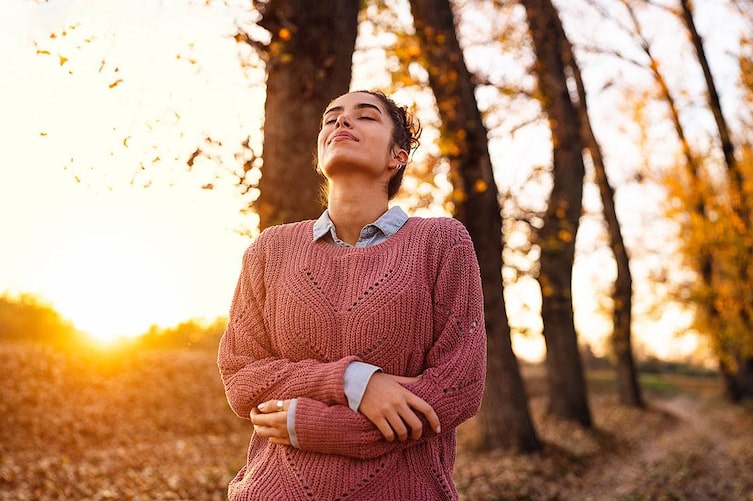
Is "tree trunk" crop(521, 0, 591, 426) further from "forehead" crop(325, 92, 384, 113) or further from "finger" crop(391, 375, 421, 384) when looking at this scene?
"finger" crop(391, 375, 421, 384)

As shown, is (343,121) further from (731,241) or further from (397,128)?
(731,241)

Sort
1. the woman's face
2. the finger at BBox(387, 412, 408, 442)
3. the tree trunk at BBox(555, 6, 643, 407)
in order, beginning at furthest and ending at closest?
the tree trunk at BBox(555, 6, 643, 407), the woman's face, the finger at BBox(387, 412, 408, 442)

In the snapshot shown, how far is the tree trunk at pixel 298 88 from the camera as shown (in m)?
4.17

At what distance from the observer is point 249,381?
209 centimetres

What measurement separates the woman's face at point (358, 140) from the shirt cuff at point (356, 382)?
659mm

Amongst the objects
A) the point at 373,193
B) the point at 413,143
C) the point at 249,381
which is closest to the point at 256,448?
the point at 249,381

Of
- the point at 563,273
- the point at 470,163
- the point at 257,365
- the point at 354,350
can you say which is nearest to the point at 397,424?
the point at 354,350

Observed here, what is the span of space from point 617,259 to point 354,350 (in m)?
14.3

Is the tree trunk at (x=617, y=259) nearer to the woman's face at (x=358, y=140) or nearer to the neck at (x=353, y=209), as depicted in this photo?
the woman's face at (x=358, y=140)

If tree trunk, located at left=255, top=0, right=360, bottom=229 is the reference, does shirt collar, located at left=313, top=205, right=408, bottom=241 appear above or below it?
below

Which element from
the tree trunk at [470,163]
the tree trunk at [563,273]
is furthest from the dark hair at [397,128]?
the tree trunk at [563,273]

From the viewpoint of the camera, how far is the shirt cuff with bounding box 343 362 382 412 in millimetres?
1905

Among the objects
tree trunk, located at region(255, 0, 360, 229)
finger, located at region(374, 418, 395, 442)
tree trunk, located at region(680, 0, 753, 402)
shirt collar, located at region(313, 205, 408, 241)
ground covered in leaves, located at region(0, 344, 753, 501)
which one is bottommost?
ground covered in leaves, located at region(0, 344, 753, 501)

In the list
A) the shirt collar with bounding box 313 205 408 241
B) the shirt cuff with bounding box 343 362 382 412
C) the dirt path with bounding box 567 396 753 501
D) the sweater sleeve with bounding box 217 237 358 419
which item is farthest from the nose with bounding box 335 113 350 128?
the dirt path with bounding box 567 396 753 501
